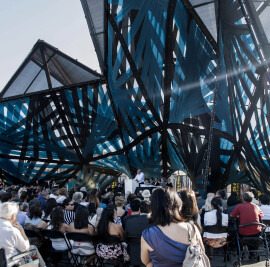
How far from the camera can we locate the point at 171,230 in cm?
289

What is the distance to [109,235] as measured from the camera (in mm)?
4977

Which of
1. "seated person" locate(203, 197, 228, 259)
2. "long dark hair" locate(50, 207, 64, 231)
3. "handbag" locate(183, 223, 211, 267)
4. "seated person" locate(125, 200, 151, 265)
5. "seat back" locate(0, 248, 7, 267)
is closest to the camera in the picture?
"handbag" locate(183, 223, 211, 267)

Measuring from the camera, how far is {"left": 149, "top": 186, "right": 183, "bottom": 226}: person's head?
2920 mm

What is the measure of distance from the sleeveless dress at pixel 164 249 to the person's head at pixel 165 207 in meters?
0.09

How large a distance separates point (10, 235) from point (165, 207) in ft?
7.27

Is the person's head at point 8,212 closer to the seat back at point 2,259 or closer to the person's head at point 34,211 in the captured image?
the seat back at point 2,259

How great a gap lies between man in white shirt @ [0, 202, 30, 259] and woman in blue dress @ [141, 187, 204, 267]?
1.94m

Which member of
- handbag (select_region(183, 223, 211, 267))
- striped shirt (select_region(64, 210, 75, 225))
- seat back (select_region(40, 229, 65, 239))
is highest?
striped shirt (select_region(64, 210, 75, 225))

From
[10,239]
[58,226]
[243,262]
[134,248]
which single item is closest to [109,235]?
[134,248]

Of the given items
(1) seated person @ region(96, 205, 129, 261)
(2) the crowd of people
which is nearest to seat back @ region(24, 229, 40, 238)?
(2) the crowd of people

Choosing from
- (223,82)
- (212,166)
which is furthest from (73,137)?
(223,82)

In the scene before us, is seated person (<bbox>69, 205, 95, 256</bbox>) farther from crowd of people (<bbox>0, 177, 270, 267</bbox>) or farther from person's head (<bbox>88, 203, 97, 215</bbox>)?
person's head (<bbox>88, 203, 97, 215</bbox>)

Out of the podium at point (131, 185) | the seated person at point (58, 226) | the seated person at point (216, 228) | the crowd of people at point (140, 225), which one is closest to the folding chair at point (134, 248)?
the crowd of people at point (140, 225)

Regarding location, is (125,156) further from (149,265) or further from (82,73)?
(149,265)
